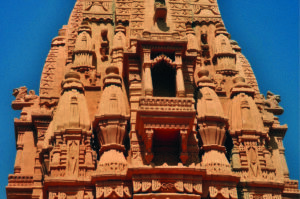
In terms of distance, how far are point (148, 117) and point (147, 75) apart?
2148mm

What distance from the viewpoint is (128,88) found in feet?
81.8

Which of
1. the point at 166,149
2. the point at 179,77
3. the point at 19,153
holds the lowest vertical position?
the point at 166,149

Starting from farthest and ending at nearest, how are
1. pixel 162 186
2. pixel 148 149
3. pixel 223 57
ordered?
pixel 223 57 < pixel 148 149 < pixel 162 186

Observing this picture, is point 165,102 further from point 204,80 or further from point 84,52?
point 84,52

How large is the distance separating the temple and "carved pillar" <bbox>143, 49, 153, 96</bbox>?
41 mm

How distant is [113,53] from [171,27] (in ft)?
9.55

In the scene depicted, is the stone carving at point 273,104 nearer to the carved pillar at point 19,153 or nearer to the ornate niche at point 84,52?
the ornate niche at point 84,52

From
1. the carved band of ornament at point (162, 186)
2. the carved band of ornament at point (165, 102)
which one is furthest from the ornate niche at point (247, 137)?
the carved band of ornament at point (165, 102)

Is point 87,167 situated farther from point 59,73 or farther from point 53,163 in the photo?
point 59,73

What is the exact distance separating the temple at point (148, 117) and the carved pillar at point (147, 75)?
0.14 ft

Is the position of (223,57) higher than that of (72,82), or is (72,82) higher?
(223,57)

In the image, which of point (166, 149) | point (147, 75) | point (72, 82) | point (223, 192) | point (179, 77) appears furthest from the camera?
point (72, 82)

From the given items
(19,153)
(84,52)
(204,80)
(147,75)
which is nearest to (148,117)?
(147,75)

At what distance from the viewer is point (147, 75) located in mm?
23125
